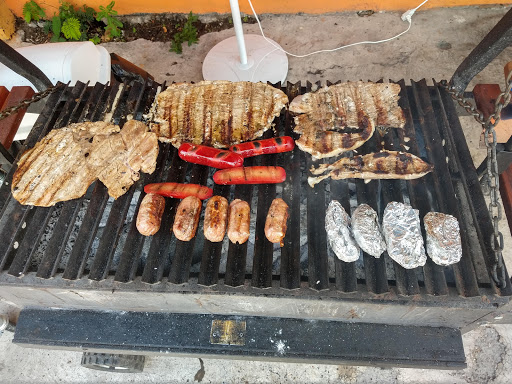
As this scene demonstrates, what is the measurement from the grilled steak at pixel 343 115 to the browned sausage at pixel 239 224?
83 cm

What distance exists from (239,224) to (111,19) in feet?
17.2

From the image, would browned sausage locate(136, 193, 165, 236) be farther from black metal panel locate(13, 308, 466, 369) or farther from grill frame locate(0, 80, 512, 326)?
black metal panel locate(13, 308, 466, 369)

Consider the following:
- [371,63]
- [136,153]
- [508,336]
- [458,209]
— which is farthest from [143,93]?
[508,336]

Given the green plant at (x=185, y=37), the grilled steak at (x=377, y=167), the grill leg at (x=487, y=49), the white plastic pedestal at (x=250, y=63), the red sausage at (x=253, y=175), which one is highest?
the green plant at (x=185, y=37)

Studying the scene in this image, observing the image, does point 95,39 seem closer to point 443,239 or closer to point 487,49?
point 487,49

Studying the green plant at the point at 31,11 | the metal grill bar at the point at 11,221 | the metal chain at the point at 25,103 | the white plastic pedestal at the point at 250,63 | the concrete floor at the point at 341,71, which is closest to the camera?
the metal grill bar at the point at 11,221

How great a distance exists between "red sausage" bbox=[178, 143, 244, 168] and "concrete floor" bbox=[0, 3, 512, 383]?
7.70 ft

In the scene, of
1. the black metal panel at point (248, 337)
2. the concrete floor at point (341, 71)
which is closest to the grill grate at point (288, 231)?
the black metal panel at point (248, 337)

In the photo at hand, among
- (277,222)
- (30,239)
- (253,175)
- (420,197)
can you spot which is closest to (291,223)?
(277,222)

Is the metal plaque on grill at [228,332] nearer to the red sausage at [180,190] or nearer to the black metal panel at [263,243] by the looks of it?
the black metal panel at [263,243]

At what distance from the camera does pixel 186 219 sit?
2.86 m

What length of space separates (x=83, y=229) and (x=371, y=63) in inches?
189

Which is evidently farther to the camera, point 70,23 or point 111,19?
point 111,19

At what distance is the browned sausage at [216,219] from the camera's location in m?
2.81
